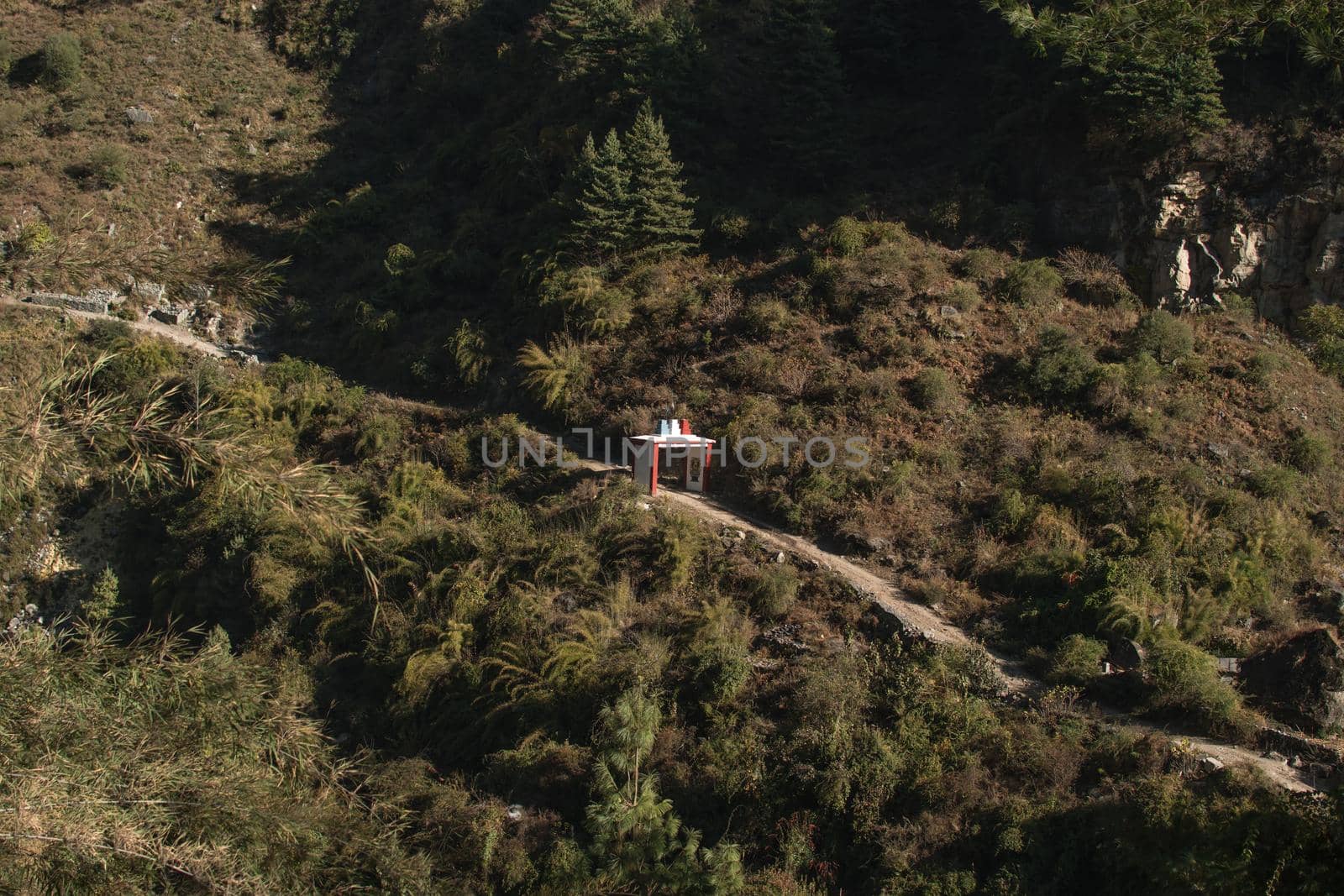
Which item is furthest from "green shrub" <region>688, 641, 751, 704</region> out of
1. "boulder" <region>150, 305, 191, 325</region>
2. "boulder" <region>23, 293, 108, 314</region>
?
"boulder" <region>23, 293, 108, 314</region>

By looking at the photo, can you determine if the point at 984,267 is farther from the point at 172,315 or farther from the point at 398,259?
the point at 172,315

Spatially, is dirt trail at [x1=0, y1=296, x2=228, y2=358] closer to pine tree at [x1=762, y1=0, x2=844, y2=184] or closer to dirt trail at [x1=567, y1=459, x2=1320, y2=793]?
dirt trail at [x1=567, y1=459, x2=1320, y2=793]

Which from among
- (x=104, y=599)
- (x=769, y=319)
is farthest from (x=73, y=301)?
(x=769, y=319)

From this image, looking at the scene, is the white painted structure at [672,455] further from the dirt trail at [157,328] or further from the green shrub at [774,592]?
the dirt trail at [157,328]

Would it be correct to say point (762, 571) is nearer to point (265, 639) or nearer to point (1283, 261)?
point (265, 639)

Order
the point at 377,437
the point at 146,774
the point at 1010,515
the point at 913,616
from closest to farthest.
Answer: the point at 146,774
the point at 913,616
the point at 1010,515
the point at 377,437

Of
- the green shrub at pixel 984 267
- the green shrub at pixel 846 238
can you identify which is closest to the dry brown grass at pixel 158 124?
the green shrub at pixel 846 238
